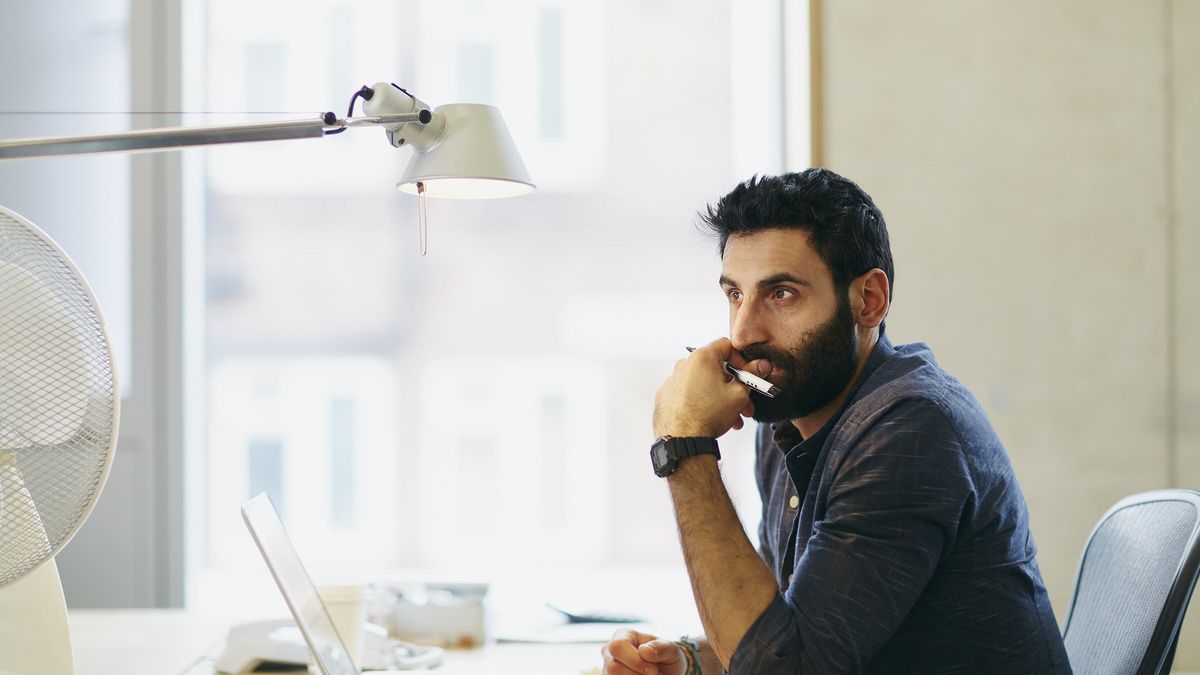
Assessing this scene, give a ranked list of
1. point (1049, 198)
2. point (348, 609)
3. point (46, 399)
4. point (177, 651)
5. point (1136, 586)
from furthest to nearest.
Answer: point (1049, 198) < point (177, 651) < point (348, 609) < point (1136, 586) < point (46, 399)

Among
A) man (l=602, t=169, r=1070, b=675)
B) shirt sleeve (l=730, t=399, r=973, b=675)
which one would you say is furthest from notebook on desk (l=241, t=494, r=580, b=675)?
shirt sleeve (l=730, t=399, r=973, b=675)

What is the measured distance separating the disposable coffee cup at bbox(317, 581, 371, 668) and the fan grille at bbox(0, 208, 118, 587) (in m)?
0.47

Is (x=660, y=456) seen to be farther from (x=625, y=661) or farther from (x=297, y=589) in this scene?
(x=297, y=589)

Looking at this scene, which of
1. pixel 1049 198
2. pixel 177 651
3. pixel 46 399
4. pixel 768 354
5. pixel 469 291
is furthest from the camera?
pixel 469 291

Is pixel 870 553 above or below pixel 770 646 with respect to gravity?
above

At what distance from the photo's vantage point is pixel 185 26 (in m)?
2.54

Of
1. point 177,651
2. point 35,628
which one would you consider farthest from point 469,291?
point 35,628

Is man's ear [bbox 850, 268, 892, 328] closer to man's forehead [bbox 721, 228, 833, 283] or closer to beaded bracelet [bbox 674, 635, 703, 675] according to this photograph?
man's forehead [bbox 721, 228, 833, 283]

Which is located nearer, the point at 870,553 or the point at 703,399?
the point at 870,553

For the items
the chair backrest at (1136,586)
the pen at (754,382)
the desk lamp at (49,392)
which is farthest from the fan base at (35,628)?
the chair backrest at (1136,586)

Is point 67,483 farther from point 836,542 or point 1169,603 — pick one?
point 1169,603

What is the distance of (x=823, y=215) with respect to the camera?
1322mm

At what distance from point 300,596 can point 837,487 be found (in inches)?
26.7

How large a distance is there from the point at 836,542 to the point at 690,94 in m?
2.10
